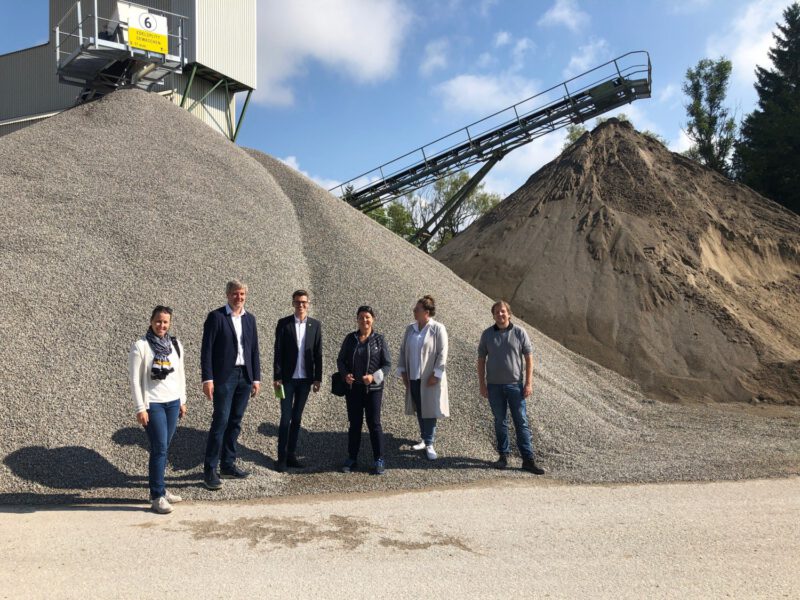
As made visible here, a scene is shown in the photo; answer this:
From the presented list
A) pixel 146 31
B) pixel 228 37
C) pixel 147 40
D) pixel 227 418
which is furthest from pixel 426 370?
pixel 228 37

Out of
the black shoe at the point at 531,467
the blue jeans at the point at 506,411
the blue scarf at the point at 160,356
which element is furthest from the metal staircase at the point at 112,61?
the black shoe at the point at 531,467

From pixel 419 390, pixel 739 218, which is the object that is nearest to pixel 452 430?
pixel 419 390

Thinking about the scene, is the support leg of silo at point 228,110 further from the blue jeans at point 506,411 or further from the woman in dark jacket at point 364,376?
the blue jeans at point 506,411

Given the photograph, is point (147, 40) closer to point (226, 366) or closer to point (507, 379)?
point (226, 366)

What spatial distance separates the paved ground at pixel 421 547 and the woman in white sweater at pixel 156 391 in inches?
14.5

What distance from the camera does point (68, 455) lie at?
249 inches

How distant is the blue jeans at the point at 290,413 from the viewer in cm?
668

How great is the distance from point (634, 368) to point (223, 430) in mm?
11623

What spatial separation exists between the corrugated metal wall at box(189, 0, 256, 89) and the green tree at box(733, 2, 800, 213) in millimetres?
22453

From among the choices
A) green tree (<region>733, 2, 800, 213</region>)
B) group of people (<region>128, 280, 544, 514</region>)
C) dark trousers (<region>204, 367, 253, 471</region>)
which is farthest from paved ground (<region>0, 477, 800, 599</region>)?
green tree (<region>733, 2, 800, 213</region>)

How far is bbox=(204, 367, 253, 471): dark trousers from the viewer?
20.0 ft

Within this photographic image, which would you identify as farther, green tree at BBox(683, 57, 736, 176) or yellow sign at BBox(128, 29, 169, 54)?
green tree at BBox(683, 57, 736, 176)

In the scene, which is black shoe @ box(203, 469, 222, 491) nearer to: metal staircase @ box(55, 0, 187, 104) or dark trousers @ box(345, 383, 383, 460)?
dark trousers @ box(345, 383, 383, 460)

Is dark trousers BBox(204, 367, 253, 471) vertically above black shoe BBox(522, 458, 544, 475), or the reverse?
dark trousers BBox(204, 367, 253, 471)
